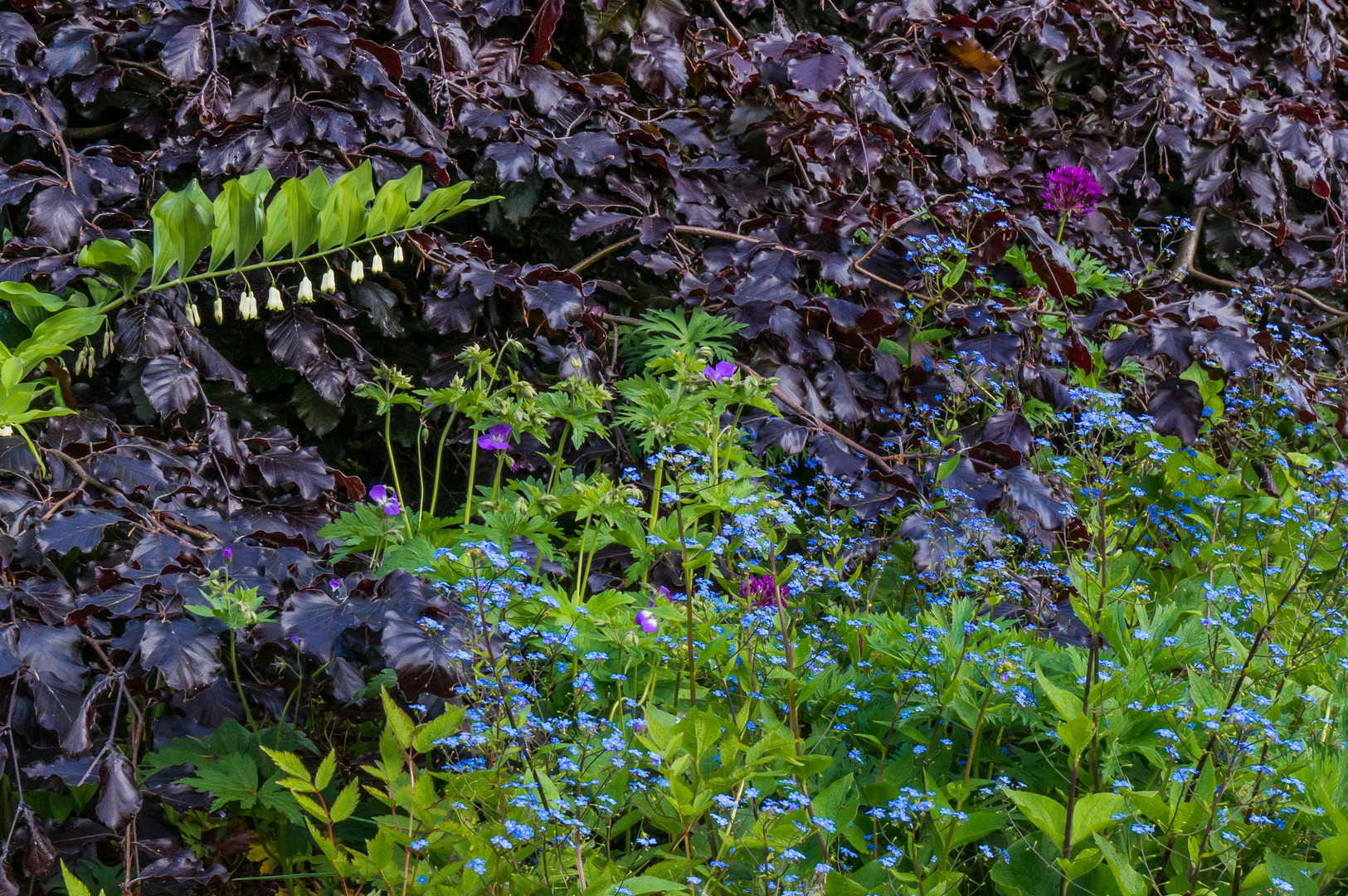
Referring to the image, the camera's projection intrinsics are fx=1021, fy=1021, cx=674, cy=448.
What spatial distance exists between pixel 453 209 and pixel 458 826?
1002mm

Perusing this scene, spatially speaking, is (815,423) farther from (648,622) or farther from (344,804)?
(344,804)

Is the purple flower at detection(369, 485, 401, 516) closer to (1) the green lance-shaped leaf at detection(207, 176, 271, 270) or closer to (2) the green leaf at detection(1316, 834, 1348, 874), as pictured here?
(1) the green lance-shaped leaf at detection(207, 176, 271, 270)

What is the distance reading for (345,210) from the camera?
1635mm

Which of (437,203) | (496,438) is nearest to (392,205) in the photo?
(437,203)

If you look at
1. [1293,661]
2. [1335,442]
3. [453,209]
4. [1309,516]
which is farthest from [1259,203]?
[453,209]

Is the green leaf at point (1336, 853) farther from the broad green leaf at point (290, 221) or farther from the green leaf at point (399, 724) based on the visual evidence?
the broad green leaf at point (290, 221)

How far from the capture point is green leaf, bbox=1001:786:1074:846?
108 cm

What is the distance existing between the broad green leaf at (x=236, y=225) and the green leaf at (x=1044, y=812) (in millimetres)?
1308

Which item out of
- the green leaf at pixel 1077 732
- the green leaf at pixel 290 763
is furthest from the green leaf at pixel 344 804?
the green leaf at pixel 1077 732

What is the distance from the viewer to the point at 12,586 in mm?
1299

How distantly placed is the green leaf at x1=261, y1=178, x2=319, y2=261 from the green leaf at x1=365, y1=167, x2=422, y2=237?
0.09m

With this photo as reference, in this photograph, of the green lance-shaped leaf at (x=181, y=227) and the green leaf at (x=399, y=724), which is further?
the green lance-shaped leaf at (x=181, y=227)

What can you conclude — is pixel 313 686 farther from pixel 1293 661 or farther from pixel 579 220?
pixel 1293 661

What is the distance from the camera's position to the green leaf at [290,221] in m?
1.58
